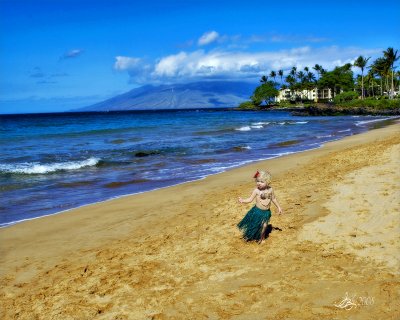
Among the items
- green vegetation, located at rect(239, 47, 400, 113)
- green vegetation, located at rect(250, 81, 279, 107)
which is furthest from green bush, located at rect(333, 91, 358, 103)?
green vegetation, located at rect(250, 81, 279, 107)

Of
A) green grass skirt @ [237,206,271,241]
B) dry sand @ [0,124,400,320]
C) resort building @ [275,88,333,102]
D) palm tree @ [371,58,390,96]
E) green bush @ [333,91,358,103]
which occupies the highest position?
palm tree @ [371,58,390,96]

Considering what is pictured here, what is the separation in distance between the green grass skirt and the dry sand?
0.68ft

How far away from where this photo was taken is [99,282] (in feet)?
19.6

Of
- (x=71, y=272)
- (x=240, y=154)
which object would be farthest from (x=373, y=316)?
(x=240, y=154)

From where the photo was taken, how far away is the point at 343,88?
409 feet

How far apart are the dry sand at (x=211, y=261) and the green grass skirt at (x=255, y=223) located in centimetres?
21

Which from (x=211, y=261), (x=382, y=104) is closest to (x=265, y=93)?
(x=382, y=104)

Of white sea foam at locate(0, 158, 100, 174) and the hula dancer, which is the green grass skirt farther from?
white sea foam at locate(0, 158, 100, 174)

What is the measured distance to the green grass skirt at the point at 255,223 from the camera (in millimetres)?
7055

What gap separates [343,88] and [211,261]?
128 meters

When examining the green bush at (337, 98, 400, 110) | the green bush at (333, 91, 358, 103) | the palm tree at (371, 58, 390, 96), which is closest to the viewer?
the green bush at (337, 98, 400, 110)

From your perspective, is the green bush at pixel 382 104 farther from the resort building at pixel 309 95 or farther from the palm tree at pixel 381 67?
the resort building at pixel 309 95

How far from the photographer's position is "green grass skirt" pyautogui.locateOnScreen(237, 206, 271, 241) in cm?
705

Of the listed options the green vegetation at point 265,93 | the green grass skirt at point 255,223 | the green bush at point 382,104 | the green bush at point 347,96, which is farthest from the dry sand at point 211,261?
the green vegetation at point 265,93
